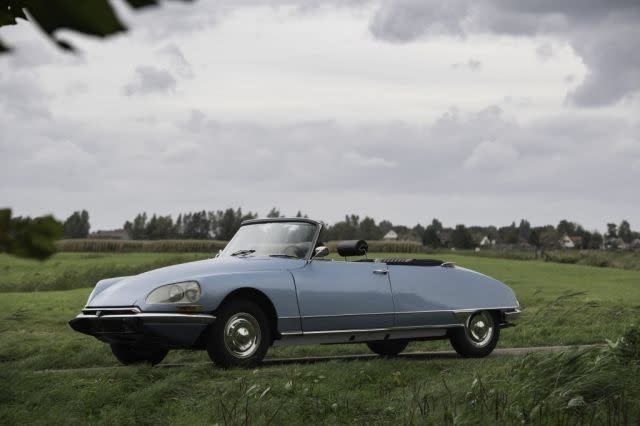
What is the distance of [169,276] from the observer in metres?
9.66

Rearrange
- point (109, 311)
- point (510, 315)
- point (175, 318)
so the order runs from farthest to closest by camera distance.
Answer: point (510, 315) < point (109, 311) < point (175, 318)

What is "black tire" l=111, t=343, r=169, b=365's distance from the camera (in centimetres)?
1111

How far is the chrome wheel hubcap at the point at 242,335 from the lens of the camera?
9.63 metres

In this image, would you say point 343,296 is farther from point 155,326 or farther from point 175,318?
point 155,326

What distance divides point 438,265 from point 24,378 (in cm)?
540

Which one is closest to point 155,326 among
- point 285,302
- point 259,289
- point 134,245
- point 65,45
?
point 259,289

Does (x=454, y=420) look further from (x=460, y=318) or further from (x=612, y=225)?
(x=612, y=225)

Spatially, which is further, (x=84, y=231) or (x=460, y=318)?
(x=84, y=231)

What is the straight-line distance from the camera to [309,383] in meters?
8.44

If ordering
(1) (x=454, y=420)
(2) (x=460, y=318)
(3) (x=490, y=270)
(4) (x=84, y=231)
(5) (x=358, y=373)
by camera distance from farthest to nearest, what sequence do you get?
(4) (x=84, y=231)
(3) (x=490, y=270)
(2) (x=460, y=318)
(5) (x=358, y=373)
(1) (x=454, y=420)

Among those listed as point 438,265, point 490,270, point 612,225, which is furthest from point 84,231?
point 612,225

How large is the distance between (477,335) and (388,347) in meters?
1.35

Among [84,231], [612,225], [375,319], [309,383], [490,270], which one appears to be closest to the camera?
[309,383]

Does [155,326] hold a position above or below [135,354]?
above
